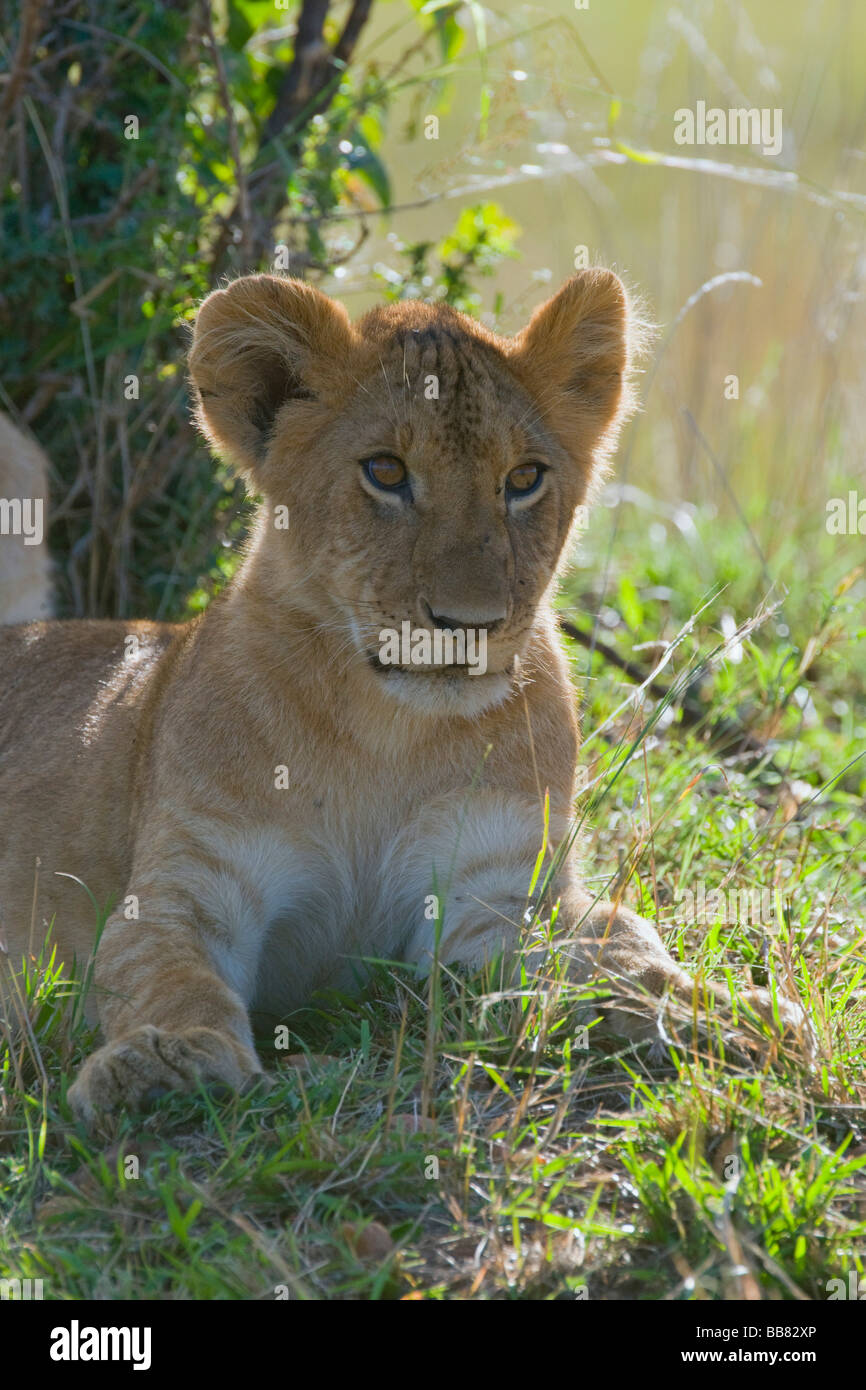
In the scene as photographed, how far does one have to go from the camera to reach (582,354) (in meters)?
3.52

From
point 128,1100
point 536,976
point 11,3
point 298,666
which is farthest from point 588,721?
point 11,3

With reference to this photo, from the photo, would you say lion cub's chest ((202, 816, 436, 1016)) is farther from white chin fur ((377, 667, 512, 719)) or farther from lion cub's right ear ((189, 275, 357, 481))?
lion cub's right ear ((189, 275, 357, 481))

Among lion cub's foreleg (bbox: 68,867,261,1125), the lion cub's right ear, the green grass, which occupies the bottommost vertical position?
the green grass

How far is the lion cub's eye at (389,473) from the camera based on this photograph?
3102 millimetres

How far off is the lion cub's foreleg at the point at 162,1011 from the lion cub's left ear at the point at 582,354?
4.30ft

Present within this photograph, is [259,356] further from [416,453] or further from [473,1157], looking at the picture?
[473,1157]

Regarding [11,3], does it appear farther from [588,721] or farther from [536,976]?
[536,976]

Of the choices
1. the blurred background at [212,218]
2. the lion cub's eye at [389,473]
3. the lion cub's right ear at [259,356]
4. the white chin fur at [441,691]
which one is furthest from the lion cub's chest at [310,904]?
the blurred background at [212,218]

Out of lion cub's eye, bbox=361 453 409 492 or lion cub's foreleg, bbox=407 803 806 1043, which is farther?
lion cub's eye, bbox=361 453 409 492

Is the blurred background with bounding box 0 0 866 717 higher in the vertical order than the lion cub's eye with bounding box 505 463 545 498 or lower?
higher

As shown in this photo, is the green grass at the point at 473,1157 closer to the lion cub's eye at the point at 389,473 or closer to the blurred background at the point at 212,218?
the lion cub's eye at the point at 389,473

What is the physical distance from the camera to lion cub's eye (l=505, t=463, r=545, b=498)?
321 centimetres

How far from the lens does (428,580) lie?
293 cm

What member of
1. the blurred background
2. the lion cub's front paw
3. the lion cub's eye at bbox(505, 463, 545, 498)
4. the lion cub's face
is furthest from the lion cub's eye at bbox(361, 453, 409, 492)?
the blurred background
